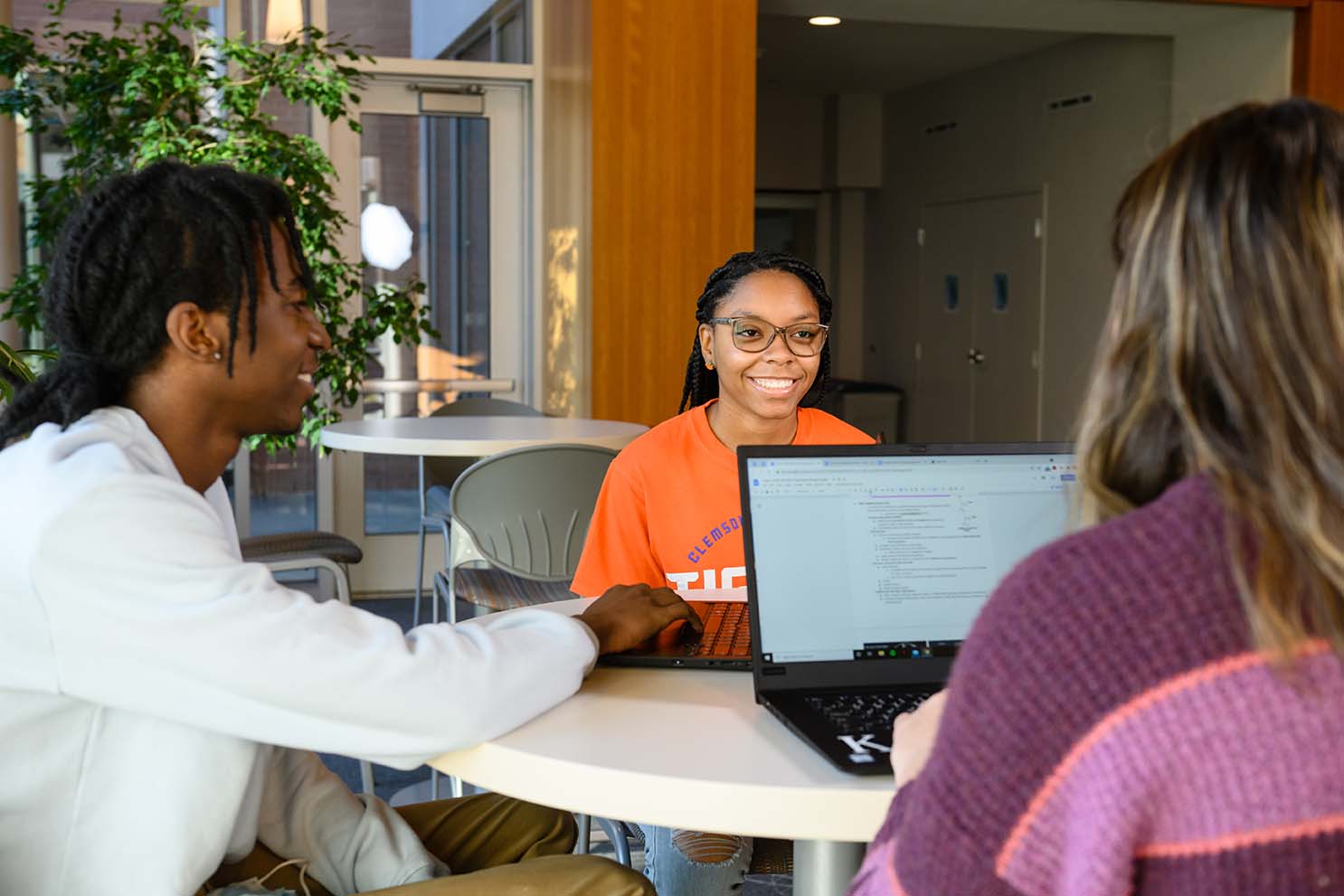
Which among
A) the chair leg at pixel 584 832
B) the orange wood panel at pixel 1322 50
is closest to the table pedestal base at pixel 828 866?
the chair leg at pixel 584 832

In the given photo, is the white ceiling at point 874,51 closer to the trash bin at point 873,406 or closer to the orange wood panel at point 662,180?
the orange wood panel at point 662,180

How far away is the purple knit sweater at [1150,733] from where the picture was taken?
2.49ft

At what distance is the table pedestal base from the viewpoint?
143 centimetres

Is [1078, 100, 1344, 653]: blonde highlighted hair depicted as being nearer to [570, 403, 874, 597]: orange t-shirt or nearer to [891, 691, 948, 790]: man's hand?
[891, 691, 948, 790]: man's hand

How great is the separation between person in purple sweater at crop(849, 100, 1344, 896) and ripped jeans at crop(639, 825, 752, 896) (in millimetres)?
1180

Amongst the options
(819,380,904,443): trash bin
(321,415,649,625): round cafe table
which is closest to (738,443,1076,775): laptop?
(321,415,649,625): round cafe table

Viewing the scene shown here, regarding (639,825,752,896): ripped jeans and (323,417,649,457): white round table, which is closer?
(639,825,752,896): ripped jeans

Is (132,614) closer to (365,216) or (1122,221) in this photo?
(1122,221)

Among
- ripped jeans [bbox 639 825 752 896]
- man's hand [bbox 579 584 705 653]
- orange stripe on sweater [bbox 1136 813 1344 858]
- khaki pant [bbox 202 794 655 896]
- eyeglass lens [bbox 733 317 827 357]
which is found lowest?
ripped jeans [bbox 639 825 752 896]

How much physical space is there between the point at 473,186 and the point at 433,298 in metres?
0.54

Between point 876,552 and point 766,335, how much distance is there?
0.88 m

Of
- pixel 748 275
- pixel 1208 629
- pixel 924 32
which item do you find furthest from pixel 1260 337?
pixel 924 32

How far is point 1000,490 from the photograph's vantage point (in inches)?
62.4

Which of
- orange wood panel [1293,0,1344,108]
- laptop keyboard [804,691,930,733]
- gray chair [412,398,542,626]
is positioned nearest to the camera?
laptop keyboard [804,691,930,733]
